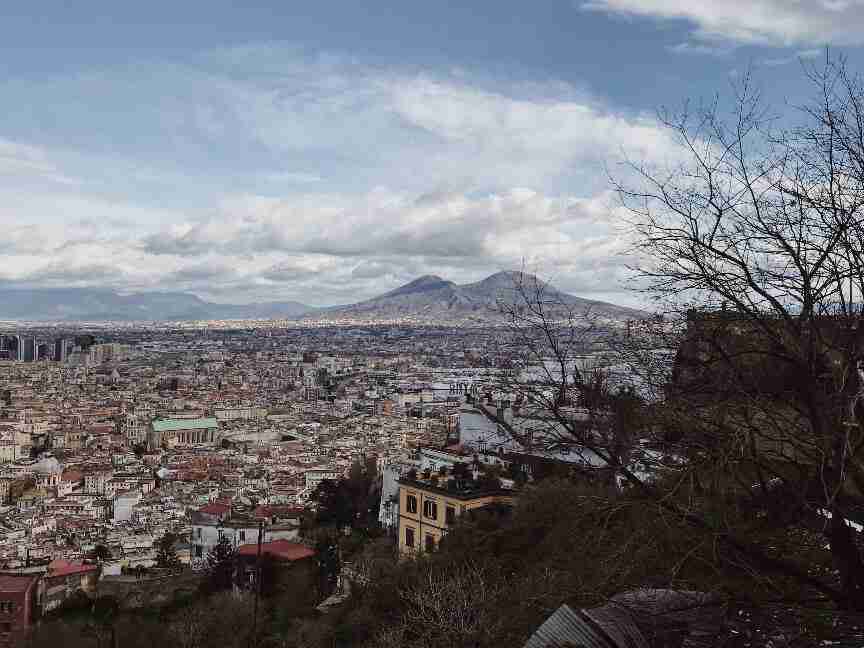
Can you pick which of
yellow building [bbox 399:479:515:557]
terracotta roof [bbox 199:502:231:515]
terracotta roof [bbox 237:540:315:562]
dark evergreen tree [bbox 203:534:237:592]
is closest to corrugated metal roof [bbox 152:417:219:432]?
terracotta roof [bbox 199:502:231:515]

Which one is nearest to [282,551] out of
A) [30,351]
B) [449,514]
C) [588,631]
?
[449,514]

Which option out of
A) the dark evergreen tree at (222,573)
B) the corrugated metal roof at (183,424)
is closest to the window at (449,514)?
the dark evergreen tree at (222,573)

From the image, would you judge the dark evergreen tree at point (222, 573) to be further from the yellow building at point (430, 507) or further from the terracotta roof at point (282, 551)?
the yellow building at point (430, 507)

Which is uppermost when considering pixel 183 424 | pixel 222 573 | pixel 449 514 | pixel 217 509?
pixel 449 514

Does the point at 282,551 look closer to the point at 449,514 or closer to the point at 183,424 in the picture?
the point at 449,514

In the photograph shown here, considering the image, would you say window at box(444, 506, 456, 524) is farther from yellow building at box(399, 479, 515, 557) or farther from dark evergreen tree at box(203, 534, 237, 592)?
dark evergreen tree at box(203, 534, 237, 592)
